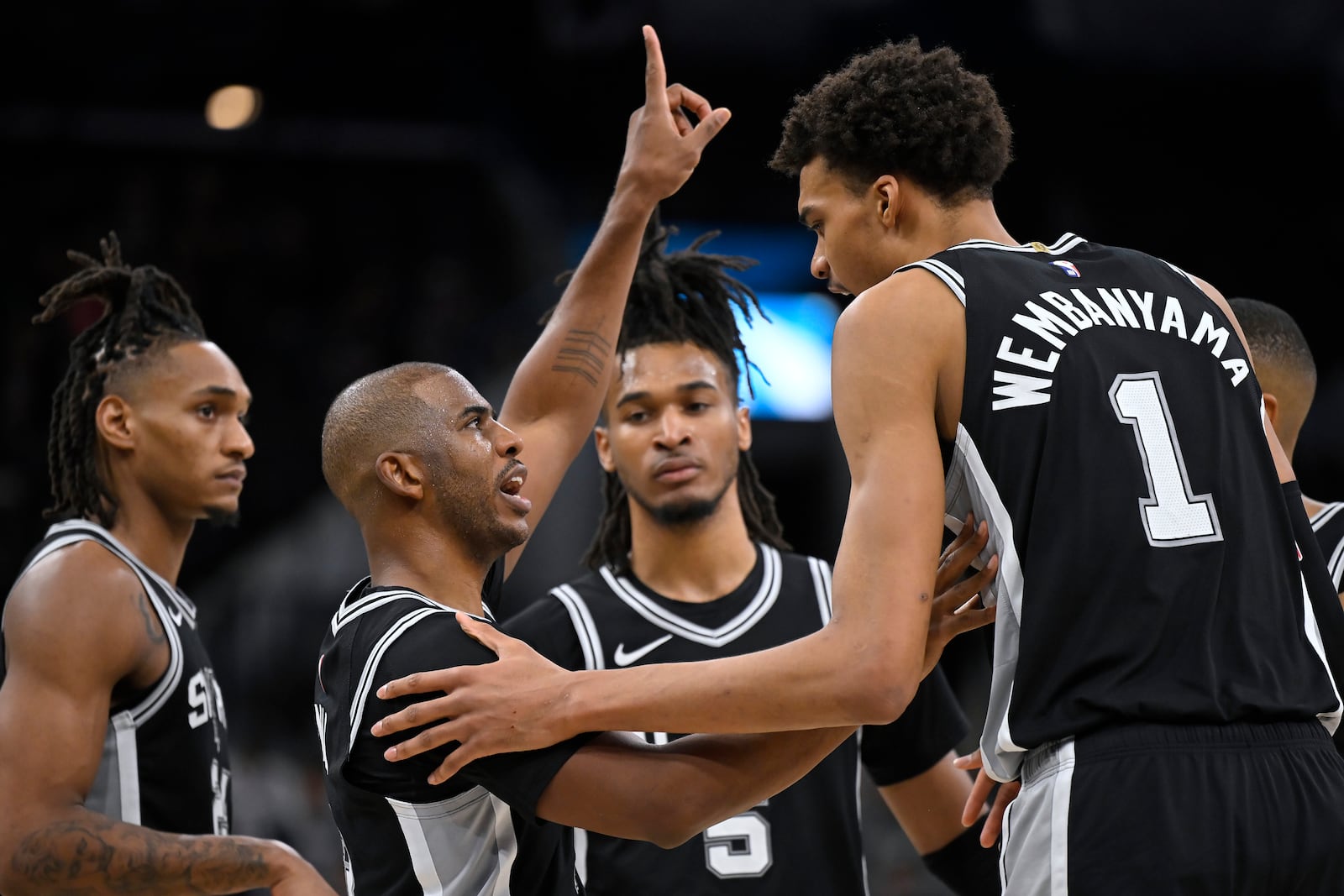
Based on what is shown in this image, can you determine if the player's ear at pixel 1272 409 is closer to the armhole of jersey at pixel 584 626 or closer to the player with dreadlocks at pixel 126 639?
the armhole of jersey at pixel 584 626

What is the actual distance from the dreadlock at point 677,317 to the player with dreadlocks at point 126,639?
1234 millimetres

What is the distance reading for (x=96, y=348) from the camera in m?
4.54

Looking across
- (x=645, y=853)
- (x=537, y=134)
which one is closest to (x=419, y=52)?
(x=537, y=134)

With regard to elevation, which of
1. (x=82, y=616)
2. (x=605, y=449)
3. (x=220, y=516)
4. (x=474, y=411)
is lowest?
(x=82, y=616)

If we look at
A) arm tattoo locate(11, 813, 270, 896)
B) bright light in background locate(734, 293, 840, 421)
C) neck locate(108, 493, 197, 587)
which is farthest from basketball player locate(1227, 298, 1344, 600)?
bright light in background locate(734, 293, 840, 421)

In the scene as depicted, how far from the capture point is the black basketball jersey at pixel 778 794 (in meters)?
3.74

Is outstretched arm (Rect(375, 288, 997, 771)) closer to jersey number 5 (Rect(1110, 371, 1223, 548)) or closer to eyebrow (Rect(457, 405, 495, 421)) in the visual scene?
jersey number 5 (Rect(1110, 371, 1223, 548))

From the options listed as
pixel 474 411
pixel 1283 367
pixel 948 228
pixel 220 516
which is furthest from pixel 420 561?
pixel 1283 367

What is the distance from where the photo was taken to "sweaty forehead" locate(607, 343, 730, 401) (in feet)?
14.7

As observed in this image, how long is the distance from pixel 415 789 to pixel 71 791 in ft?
4.78

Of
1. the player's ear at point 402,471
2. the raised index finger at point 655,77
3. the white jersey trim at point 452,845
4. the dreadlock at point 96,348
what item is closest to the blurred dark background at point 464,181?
the dreadlock at point 96,348

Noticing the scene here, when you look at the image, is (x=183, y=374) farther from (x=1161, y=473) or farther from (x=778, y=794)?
(x=1161, y=473)

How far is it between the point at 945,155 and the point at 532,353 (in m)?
1.61

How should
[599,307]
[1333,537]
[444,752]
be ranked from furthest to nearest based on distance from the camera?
[599,307], [1333,537], [444,752]
